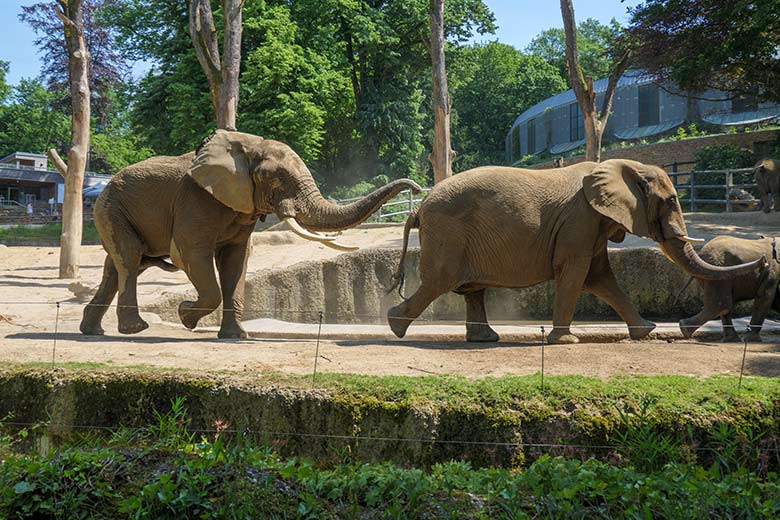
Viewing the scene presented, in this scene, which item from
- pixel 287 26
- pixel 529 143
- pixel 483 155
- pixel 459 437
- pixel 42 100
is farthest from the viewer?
pixel 42 100

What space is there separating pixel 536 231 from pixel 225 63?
11.5m

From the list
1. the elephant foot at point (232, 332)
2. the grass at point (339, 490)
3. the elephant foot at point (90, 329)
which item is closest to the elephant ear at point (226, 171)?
the elephant foot at point (232, 332)

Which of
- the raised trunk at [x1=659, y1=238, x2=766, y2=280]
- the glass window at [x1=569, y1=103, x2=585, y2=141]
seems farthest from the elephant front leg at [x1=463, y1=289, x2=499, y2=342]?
the glass window at [x1=569, y1=103, x2=585, y2=141]

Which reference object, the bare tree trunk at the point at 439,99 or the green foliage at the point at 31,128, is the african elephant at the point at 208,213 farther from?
the green foliage at the point at 31,128

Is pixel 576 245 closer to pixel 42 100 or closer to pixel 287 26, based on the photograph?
pixel 287 26

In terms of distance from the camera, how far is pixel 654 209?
10.6 metres

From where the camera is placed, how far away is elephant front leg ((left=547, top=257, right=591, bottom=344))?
10.2 metres

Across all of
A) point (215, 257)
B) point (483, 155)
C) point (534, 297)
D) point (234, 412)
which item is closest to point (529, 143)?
point (483, 155)

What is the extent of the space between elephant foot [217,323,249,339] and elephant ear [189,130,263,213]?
64.3 inches

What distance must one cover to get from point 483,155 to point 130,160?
30.7 m

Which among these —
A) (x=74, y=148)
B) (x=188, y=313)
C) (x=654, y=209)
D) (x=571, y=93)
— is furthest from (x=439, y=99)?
(x=571, y=93)

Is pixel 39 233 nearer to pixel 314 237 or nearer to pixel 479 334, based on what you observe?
pixel 314 237

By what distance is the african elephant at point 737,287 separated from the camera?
11.4 meters

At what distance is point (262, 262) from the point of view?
57.2 ft
